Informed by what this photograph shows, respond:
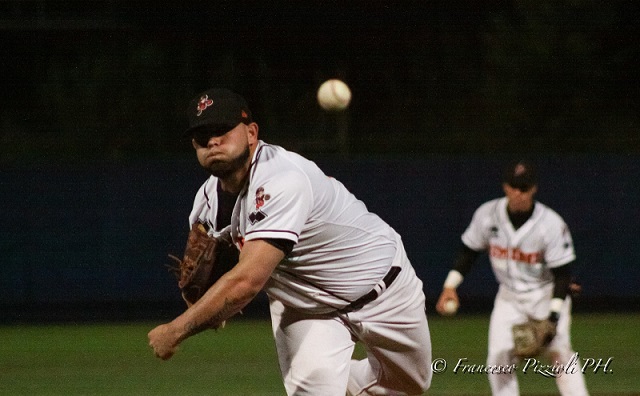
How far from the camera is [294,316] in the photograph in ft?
14.4

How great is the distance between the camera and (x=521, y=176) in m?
6.27

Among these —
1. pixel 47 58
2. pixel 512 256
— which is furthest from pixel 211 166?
pixel 47 58

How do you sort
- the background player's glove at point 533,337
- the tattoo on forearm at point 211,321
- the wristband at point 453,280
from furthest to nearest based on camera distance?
the wristband at point 453,280, the background player's glove at point 533,337, the tattoo on forearm at point 211,321

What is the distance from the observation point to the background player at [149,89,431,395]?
376 cm

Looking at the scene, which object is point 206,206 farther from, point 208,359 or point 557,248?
point 208,359

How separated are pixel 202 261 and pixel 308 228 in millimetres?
492

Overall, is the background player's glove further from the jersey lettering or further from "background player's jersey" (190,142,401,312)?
"background player's jersey" (190,142,401,312)

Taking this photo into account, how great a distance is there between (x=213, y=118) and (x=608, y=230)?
10146mm

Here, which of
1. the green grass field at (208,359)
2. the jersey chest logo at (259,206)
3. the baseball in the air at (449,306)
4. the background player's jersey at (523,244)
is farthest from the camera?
the green grass field at (208,359)

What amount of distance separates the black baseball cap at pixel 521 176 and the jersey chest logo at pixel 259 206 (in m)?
2.76

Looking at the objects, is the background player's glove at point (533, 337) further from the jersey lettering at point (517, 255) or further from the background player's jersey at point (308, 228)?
the background player's jersey at point (308, 228)

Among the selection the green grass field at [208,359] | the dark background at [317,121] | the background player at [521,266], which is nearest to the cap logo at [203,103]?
the background player at [521,266]

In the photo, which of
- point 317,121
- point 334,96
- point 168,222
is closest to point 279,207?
point 168,222

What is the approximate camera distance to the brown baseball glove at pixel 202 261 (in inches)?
169
